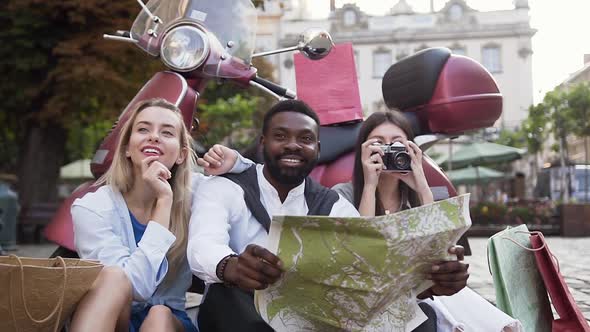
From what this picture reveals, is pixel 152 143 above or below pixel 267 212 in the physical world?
above

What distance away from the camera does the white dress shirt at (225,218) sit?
1.83m

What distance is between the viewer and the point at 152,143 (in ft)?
7.14

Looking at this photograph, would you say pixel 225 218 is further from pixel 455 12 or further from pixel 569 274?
pixel 455 12

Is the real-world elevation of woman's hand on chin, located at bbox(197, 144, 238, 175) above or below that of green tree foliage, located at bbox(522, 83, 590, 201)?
above

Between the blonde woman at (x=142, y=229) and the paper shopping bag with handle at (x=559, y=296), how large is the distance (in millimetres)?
1129

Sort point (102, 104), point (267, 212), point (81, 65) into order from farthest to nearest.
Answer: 1. point (102, 104)
2. point (81, 65)
3. point (267, 212)

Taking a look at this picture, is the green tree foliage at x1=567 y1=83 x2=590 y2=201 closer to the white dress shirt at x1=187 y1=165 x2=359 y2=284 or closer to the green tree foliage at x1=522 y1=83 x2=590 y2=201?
the green tree foliage at x1=522 y1=83 x2=590 y2=201

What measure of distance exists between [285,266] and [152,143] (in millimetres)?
783

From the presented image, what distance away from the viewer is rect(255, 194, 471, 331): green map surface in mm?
1564

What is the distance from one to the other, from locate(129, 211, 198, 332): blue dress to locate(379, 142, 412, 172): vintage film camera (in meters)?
0.84

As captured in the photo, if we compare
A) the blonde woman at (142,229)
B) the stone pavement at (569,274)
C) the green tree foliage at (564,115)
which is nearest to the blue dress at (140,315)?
the blonde woman at (142,229)

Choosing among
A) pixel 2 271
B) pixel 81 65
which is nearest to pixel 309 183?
pixel 2 271

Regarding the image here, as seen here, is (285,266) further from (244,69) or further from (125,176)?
(244,69)

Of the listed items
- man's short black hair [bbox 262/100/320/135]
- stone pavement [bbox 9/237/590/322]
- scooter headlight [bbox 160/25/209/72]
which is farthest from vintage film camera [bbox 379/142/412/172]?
stone pavement [bbox 9/237/590/322]
